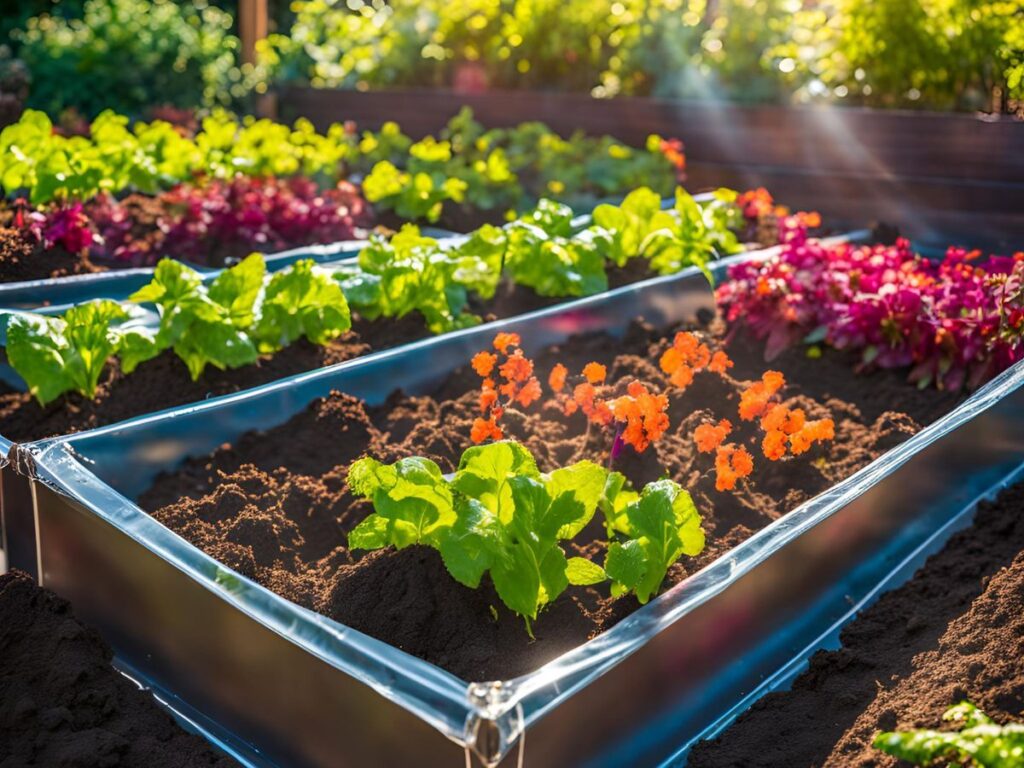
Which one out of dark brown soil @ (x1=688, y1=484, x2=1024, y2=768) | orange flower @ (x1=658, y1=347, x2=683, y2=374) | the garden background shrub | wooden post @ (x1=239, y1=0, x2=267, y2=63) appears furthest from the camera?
wooden post @ (x1=239, y1=0, x2=267, y2=63)

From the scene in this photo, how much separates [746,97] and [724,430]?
3.49 m

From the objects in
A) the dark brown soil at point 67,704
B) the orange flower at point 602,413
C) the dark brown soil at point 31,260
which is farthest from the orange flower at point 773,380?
the dark brown soil at point 31,260

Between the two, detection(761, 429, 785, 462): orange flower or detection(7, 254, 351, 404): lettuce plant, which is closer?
detection(761, 429, 785, 462): orange flower

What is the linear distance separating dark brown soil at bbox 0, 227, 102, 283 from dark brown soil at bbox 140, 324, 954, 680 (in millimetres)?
1458

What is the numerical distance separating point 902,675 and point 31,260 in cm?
311

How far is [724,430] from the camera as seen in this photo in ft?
8.43

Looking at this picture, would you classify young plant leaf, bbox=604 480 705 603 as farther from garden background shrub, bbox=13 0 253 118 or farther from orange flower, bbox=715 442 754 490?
garden background shrub, bbox=13 0 253 118

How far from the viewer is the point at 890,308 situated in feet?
10.9

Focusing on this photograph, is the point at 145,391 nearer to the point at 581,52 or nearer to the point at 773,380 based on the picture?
the point at 773,380

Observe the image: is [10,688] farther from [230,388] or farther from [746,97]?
[746,97]

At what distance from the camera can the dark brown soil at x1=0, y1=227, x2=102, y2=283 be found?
377 centimetres

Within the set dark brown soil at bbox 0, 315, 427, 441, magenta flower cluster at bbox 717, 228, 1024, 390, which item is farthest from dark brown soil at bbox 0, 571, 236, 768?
magenta flower cluster at bbox 717, 228, 1024, 390

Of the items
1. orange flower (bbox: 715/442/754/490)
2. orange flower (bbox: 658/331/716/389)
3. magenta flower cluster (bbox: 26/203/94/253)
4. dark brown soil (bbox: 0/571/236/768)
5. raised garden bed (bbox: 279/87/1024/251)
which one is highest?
raised garden bed (bbox: 279/87/1024/251)

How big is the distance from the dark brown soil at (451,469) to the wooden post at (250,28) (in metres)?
5.45
